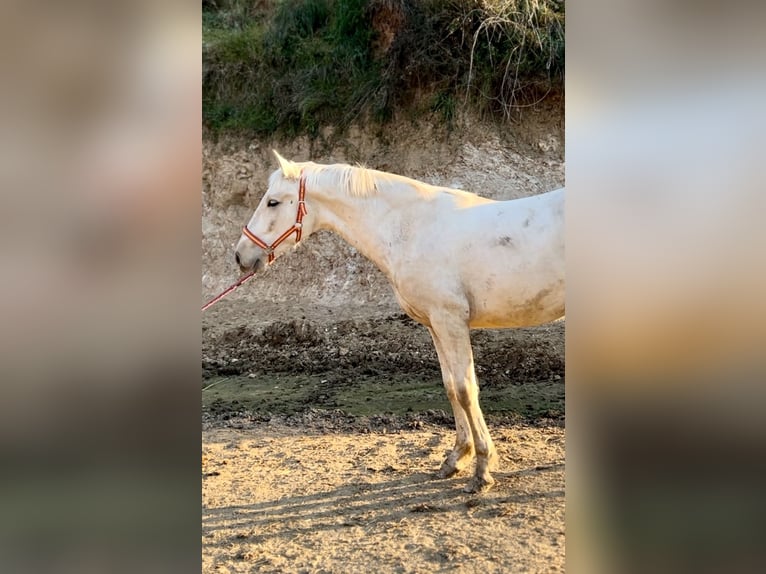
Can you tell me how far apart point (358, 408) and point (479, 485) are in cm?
205

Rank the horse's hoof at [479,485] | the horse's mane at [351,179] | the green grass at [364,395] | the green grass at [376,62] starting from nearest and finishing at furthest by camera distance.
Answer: the horse's hoof at [479,485] → the horse's mane at [351,179] → the green grass at [364,395] → the green grass at [376,62]

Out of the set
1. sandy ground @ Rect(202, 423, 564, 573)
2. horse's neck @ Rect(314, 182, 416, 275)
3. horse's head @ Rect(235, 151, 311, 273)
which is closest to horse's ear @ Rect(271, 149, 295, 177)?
horse's head @ Rect(235, 151, 311, 273)

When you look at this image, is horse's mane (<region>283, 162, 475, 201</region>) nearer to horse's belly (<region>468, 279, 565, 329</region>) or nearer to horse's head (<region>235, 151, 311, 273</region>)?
horse's head (<region>235, 151, 311, 273</region>)

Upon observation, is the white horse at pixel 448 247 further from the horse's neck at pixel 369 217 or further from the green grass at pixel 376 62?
the green grass at pixel 376 62

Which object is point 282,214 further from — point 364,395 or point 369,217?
point 364,395

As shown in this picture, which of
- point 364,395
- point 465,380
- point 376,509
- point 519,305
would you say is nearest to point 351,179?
point 519,305

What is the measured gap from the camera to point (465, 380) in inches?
114

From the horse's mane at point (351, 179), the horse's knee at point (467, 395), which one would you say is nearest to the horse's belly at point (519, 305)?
the horse's knee at point (467, 395)

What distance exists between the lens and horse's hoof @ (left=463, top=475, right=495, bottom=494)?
9.68ft

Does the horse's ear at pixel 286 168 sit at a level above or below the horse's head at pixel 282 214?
above

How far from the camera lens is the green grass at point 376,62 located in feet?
25.2

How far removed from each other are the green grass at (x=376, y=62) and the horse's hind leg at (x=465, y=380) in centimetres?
559
